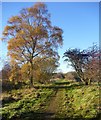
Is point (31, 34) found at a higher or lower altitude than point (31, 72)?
higher

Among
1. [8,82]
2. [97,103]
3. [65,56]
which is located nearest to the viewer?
[97,103]

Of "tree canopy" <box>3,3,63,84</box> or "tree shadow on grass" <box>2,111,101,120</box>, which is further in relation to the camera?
"tree canopy" <box>3,3,63,84</box>

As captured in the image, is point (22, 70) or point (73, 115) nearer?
point (73, 115)

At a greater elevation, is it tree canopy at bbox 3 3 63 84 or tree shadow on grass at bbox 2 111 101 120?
tree canopy at bbox 3 3 63 84

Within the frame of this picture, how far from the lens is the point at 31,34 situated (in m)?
27.8

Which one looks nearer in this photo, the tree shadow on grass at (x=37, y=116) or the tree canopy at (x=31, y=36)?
the tree shadow on grass at (x=37, y=116)

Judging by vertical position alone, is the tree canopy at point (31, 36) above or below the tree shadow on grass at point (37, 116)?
above

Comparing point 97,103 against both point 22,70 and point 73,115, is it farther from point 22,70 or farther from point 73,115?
point 22,70

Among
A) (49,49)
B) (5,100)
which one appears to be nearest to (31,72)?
(49,49)

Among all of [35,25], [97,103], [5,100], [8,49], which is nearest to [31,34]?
[35,25]

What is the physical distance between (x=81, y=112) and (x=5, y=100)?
8.00m

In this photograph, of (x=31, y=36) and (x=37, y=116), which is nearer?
(x=37, y=116)

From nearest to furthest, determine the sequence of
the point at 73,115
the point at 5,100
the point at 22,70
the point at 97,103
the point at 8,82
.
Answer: the point at 73,115 → the point at 97,103 → the point at 5,100 → the point at 22,70 → the point at 8,82

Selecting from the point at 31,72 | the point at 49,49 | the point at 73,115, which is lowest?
the point at 73,115
